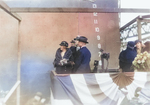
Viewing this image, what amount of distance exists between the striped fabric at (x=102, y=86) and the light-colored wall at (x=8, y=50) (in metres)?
1.24

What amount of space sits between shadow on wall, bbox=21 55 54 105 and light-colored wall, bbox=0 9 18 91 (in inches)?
11.5

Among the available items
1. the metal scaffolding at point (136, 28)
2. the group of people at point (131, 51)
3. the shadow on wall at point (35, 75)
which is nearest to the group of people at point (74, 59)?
the shadow on wall at point (35, 75)

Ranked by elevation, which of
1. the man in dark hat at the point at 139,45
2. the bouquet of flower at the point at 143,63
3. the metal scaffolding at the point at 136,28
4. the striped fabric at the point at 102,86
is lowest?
the striped fabric at the point at 102,86

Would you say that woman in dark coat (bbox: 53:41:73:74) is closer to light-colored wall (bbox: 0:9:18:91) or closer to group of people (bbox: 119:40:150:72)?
light-colored wall (bbox: 0:9:18:91)

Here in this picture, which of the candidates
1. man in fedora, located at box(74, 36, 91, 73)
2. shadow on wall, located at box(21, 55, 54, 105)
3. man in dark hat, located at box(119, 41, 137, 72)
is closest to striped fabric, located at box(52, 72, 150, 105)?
man in fedora, located at box(74, 36, 91, 73)

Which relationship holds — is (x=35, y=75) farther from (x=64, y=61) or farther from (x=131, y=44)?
(x=131, y=44)

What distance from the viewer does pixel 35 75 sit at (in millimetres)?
3580

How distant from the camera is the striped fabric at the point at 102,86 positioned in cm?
239

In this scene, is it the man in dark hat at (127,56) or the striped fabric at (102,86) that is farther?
the man in dark hat at (127,56)

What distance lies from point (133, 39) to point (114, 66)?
758 millimetres

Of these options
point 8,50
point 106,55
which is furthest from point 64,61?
point 106,55

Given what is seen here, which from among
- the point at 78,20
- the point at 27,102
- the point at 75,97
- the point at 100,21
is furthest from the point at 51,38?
the point at 75,97

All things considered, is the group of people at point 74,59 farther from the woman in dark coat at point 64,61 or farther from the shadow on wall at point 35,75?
the shadow on wall at point 35,75

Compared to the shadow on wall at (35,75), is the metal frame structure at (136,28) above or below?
above
